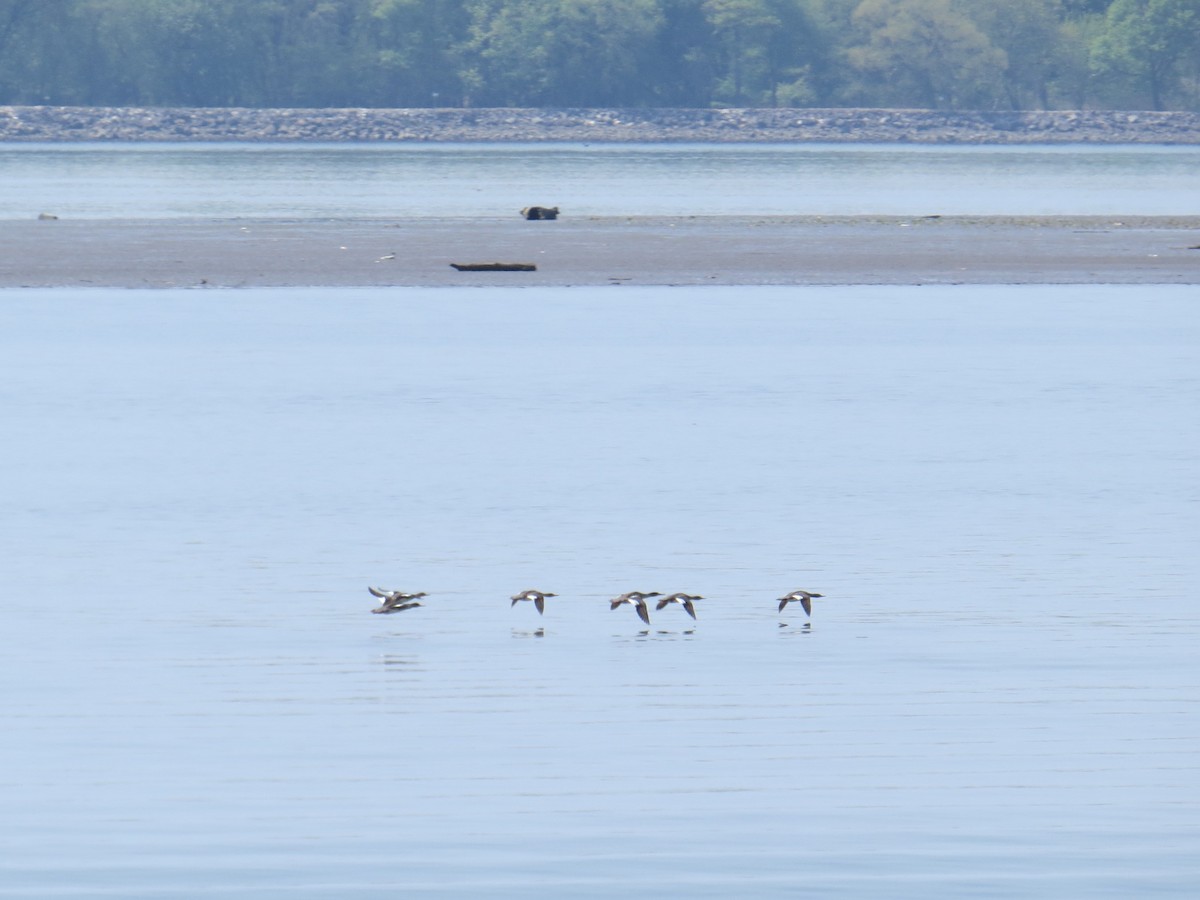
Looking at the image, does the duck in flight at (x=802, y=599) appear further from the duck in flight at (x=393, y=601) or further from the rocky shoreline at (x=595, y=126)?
the rocky shoreline at (x=595, y=126)

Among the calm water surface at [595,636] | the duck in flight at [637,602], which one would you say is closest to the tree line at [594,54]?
the calm water surface at [595,636]

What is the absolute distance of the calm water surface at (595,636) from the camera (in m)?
7.18

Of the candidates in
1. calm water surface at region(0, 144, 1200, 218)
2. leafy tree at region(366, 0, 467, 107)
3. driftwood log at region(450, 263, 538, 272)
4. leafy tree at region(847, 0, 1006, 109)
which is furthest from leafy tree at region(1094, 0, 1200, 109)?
driftwood log at region(450, 263, 538, 272)

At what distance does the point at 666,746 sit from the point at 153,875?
2.12 m

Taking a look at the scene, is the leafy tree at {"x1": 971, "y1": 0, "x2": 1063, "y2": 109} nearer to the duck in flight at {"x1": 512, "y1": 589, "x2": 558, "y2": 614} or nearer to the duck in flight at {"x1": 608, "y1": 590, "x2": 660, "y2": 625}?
the duck in flight at {"x1": 608, "y1": 590, "x2": 660, "y2": 625}

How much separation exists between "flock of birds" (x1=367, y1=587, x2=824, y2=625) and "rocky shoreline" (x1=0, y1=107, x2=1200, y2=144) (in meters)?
114

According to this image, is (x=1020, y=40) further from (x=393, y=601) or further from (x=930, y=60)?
(x=393, y=601)

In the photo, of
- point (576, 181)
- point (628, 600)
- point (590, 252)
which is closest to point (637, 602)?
point (628, 600)

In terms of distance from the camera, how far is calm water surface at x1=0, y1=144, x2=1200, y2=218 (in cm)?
4881

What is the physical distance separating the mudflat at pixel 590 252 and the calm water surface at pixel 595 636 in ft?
32.8

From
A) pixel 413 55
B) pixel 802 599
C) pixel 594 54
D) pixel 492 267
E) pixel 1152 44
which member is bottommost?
pixel 802 599

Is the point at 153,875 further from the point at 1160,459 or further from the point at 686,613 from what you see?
the point at 1160,459

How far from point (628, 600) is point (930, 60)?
419 feet

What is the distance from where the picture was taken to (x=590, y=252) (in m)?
34.2
